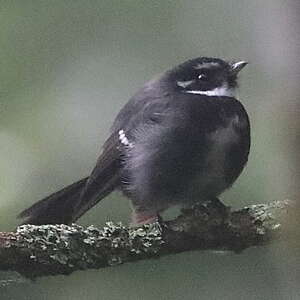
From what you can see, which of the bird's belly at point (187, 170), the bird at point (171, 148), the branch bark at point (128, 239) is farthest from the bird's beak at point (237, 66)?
the branch bark at point (128, 239)

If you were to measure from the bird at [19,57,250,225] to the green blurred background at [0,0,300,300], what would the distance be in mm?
26

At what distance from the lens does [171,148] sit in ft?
3.24

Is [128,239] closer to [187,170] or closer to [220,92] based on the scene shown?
[187,170]

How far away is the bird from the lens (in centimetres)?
97

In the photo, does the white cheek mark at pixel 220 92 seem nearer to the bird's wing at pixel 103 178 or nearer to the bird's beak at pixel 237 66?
the bird's beak at pixel 237 66

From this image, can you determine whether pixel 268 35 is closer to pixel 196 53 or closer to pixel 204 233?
pixel 204 233

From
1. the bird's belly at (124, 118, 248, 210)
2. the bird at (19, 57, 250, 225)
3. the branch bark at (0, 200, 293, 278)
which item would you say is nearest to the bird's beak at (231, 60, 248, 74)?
the bird at (19, 57, 250, 225)

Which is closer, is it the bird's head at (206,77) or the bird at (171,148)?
the bird at (171,148)

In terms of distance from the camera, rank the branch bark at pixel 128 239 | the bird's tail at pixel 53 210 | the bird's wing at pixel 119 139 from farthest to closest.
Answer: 1. the bird's wing at pixel 119 139
2. the bird's tail at pixel 53 210
3. the branch bark at pixel 128 239

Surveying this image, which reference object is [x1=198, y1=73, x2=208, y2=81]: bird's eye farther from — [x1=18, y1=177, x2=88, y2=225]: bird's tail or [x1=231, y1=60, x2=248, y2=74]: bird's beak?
[x1=18, y1=177, x2=88, y2=225]: bird's tail

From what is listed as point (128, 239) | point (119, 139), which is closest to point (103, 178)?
point (119, 139)

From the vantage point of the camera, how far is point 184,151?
971mm

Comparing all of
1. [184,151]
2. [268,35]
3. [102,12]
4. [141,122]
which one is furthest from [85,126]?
[268,35]

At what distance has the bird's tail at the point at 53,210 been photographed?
2.93 feet
